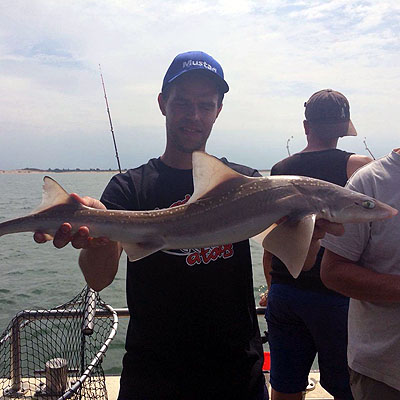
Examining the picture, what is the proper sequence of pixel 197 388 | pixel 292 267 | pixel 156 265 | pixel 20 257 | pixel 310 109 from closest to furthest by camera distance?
pixel 292 267 → pixel 197 388 → pixel 156 265 → pixel 310 109 → pixel 20 257

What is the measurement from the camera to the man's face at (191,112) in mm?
2938

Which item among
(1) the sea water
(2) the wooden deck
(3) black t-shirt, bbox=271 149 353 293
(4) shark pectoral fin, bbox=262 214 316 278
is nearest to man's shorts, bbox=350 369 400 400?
(4) shark pectoral fin, bbox=262 214 316 278

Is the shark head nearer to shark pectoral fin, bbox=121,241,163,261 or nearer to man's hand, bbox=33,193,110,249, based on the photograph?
shark pectoral fin, bbox=121,241,163,261

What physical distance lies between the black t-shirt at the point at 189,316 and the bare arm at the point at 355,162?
5.21 ft

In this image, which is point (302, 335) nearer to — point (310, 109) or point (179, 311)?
point (179, 311)

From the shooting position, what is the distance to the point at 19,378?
4.24 meters

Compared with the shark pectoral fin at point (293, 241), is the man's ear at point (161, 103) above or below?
above

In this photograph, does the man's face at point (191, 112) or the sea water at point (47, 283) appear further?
the sea water at point (47, 283)

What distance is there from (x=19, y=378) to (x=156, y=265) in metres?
2.55

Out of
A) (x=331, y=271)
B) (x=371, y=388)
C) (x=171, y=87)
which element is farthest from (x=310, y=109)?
(x=371, y=388)

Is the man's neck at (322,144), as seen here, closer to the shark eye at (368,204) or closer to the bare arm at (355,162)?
the bare arm at (355,162)

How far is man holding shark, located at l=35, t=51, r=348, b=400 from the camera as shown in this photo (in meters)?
2.59

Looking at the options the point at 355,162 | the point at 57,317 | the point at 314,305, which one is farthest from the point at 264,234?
the point at 57,317

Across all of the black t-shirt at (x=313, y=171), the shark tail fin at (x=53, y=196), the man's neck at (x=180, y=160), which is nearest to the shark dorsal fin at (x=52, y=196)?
the shark tail fin at (x=53, y=196)
